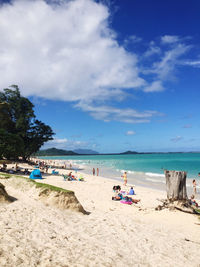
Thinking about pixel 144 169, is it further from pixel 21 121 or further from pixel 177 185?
pixel 177 185

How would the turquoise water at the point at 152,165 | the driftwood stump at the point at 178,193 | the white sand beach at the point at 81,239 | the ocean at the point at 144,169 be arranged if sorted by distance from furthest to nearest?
1. the turquoise water at the point at 152,165
2. the ocean at the point at 144,169
3. the driftwood stump at the point at 178,193
4. the white sand beach at the point at 81,239

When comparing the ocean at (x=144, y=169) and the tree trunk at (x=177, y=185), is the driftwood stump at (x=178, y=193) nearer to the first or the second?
the tree trunk at (x=177, y=185)

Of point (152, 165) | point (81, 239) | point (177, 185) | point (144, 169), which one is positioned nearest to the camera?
point (81, 239)

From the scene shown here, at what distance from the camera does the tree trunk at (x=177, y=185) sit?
10.1 metres

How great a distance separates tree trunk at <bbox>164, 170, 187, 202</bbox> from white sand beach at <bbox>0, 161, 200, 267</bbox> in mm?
1603

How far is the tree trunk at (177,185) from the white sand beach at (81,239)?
1.60m

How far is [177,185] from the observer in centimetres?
1018

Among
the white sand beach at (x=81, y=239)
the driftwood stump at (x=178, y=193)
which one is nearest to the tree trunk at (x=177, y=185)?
the driftwood stump at (x=178, y=193)

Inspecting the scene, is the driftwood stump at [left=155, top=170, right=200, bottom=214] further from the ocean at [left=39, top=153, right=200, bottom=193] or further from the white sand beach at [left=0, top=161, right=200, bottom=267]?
the ocean at [left=39, top=153, right=200, bottom=193]

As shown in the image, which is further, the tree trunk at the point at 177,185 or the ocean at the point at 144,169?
the ocean at the point at 144,169

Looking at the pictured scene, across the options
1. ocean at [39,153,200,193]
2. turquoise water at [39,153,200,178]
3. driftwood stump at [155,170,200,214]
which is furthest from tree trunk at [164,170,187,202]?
turquoise water at [39,153,200,178]

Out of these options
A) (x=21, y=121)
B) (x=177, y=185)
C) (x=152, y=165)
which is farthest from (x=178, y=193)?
(x=152, y=165)

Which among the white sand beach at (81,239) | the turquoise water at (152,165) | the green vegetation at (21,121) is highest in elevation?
the green vegetation at (21,121)

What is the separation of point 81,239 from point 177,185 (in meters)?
7.06
